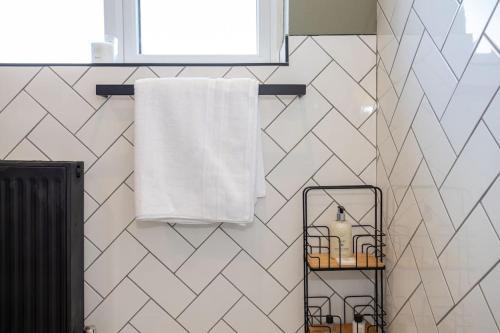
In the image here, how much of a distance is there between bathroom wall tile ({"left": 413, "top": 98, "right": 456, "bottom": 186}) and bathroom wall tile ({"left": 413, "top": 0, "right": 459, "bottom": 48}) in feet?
0.47

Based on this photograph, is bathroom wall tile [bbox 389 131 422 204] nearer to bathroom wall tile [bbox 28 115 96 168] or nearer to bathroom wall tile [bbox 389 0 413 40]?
bathroom wall tile [bbox 389 0 413 40]

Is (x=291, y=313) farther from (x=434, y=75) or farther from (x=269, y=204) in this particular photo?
(x=434, y=75)

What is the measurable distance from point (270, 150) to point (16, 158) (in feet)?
2.59

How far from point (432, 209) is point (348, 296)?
496 mm

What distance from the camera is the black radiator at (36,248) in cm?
115

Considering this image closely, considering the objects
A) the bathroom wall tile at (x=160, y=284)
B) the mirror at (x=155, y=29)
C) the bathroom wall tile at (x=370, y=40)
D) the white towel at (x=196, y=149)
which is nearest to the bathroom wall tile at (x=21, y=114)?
the mirror at (x=155, y=29)

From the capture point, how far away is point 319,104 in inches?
49.4

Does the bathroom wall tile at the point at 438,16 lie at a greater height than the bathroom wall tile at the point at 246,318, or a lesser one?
greater

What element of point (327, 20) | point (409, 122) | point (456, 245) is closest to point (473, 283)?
point (456, 245)

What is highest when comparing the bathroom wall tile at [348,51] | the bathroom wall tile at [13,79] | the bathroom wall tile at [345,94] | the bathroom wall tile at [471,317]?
the bathroom wall tile at [348,51]

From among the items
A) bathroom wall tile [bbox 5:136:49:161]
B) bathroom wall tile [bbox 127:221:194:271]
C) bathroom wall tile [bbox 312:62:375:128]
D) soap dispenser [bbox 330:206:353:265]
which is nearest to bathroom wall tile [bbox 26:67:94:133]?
bathroom wall tile [bbox 5:136:49:161]

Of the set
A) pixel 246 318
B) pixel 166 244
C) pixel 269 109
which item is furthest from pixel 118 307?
pixel 269 109

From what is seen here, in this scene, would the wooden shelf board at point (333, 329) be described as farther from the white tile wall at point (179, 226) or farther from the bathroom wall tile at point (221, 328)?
the bathroom wall tile at point (221, 328)

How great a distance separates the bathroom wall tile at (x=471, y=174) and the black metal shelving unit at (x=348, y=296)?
1.42 ft
